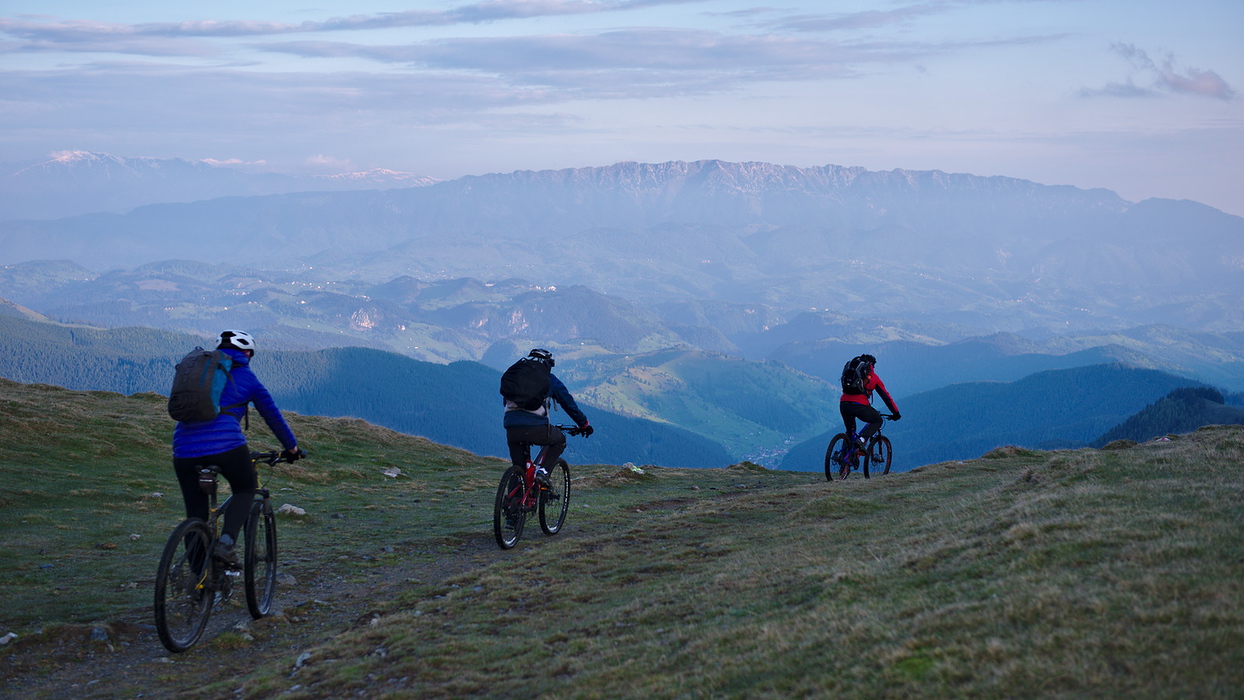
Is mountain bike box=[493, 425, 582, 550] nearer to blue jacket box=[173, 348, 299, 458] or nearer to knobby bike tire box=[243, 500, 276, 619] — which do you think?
knobby bike tire box=[243, 500, 276, 619]

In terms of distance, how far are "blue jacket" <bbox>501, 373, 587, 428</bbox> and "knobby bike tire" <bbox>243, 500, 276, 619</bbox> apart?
5.26 m

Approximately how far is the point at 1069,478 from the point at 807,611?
9574mm

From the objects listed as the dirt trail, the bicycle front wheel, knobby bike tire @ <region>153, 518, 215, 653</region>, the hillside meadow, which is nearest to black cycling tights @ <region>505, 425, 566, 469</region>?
the hillside meadow

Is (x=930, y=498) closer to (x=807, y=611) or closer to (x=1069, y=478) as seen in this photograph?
(x=1069, y=478)

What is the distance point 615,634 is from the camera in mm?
9859

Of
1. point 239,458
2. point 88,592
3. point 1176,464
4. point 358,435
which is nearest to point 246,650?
point 239,458

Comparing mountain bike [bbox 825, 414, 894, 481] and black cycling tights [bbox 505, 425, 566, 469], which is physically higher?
black cycling tights [bbox 505, 425, 566, 469]

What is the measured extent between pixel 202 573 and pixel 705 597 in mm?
6776

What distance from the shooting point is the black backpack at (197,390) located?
36.1 feet

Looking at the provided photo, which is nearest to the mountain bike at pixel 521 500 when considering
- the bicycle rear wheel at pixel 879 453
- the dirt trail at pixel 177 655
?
the dirt trail at pixel 177 655

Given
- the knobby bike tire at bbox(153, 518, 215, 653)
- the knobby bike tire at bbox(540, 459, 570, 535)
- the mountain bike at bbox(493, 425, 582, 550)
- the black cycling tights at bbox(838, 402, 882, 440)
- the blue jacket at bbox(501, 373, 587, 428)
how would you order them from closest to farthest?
the knobby bike tire at bbox(153, 518, 215, 653) < the mountain bike at bbox(493, 425, 582, 550) < the blue jacket at bbox(501, 373, 587, 428) < the knobby bike tire at bbox(540, 459, 570, 535) < the black cycling tights at bbox(838, 402, 882, 440)

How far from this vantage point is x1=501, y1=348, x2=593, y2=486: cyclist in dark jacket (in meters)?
17.0

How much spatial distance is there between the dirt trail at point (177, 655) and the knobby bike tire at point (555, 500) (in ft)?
12.2

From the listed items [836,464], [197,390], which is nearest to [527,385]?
[197,390]
